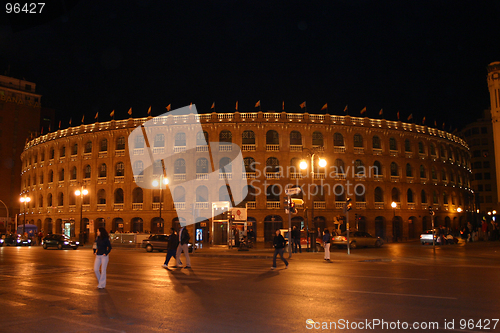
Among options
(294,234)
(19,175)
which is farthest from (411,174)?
(19,175)

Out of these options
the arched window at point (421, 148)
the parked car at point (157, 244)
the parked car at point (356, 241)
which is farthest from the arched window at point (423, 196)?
the parked car at point (157, 244)

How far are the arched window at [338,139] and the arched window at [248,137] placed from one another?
32.6 feet

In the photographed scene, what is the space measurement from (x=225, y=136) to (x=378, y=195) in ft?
66.3

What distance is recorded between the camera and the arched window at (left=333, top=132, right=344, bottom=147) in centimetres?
4866

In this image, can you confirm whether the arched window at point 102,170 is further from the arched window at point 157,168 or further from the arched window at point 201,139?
the arched window at point 201,139

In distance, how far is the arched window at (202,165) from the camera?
155ft

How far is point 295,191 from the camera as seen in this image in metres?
25.2

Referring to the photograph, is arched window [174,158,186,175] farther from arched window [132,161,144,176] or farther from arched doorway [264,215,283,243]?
arched doorway [264,215,283,243]

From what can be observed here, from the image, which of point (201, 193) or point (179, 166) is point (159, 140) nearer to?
point (179, 166)

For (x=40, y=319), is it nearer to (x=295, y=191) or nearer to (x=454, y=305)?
(x=454, y=305)

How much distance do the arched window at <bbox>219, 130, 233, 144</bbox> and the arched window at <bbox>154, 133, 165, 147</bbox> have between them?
7.05 meters

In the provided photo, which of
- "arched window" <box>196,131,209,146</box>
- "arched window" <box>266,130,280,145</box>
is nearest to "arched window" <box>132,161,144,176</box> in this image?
"arched window" <box>196,131,209,146</box>

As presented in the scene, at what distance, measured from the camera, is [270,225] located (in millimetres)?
46812
